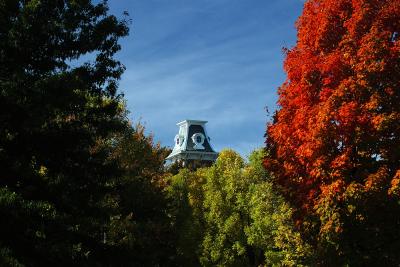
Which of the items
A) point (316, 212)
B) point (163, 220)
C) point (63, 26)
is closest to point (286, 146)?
point (316, 212)

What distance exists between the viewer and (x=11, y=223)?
58.2 feet

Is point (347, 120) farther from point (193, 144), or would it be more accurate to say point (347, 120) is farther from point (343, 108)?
point (193, 144)

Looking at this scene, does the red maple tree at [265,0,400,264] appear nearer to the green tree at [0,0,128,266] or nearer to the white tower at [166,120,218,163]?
the green tree at [0,0,128,266]

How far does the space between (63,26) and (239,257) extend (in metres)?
31.5

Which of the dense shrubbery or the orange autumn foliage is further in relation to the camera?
the dense shrubbery

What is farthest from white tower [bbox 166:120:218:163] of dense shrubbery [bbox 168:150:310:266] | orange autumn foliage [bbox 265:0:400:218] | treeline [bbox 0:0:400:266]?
orange autumn foliage [bbox 265:0:400:218]

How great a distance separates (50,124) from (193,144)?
112 meters

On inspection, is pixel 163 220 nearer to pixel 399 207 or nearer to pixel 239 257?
pixel 239 257

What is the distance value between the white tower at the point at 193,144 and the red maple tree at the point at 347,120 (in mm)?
106022

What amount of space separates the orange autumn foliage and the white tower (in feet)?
347

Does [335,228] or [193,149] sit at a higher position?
[193,149]

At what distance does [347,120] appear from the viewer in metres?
21.0

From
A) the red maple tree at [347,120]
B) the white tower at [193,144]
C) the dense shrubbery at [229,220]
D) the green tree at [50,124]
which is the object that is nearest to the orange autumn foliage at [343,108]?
the red maple tree at [347,120]

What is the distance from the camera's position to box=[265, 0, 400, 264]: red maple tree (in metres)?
20.7
